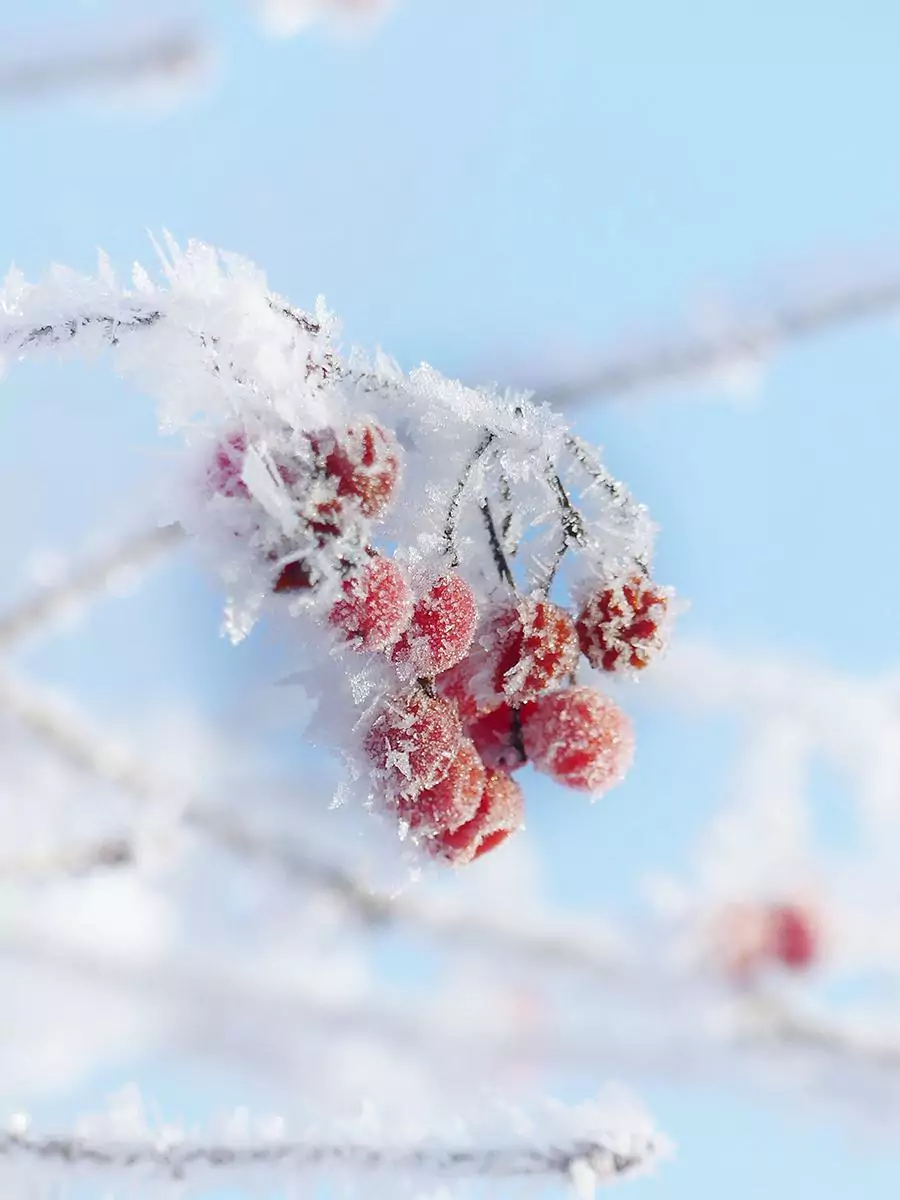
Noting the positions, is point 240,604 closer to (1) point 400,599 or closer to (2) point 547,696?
(1) point 400,599

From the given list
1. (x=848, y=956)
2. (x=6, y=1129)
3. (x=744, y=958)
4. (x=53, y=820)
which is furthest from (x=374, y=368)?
(x=848, y=956)

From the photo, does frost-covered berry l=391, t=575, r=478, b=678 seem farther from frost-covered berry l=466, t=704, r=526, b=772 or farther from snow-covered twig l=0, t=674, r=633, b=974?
snow-covered twig l=0, t=674, r=633, b=974

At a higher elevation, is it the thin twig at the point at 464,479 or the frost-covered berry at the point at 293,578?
the thin twig at the point at 464,479

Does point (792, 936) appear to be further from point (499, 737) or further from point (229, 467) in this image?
point (229, 467)

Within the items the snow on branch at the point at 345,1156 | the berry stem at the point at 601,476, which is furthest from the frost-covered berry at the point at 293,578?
the snow on branch at the point at 345,1156

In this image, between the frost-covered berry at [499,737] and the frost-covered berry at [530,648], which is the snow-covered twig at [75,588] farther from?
the frost-covered berry at [530,648]

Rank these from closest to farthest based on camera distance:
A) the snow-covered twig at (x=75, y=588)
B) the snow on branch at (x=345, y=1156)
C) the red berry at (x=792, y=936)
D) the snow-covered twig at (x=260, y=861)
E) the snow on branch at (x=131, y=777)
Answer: the snow on branch at (x=345, y=1156) < the snow-covered twig at (x=75, y=588) < the snow-covered twig at (x=260, y=861) < the snow on branch at (x=131, y=777) < the red berry at (x=792, y=936)

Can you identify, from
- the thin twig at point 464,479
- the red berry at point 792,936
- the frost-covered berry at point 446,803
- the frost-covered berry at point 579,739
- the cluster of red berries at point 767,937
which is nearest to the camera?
the thin twig at point 464,479
